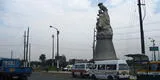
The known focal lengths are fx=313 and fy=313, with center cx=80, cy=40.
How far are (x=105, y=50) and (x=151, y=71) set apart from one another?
1018 inches

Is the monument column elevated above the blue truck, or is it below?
above

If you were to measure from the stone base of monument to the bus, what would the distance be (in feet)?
81.8

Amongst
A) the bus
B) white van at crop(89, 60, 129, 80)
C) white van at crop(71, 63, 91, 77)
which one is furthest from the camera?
white van at crop(71, 63, 91, 77)

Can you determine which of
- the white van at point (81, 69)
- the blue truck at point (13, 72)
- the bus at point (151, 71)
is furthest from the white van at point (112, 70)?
the blue truck at point (13, 72)

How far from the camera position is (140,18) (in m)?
36.9

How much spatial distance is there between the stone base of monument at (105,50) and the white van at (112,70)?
14282 mm

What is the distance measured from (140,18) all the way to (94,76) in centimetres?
878

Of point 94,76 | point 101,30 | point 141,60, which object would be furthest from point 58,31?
point 141,60

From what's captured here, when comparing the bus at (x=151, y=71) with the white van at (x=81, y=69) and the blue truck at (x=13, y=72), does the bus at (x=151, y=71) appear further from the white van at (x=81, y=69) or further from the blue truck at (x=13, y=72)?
the white van at (x=81, y=69)

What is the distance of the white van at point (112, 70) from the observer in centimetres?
3191

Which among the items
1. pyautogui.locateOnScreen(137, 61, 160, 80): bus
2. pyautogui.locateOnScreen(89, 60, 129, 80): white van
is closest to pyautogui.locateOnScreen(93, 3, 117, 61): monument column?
pyautogui.locateOnScreen(89, 60, 129, 80): white van

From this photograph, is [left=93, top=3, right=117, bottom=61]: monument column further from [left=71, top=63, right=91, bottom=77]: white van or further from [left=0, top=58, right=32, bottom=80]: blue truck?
[left=0, top=58, right=32, bottom=80]: blue truck

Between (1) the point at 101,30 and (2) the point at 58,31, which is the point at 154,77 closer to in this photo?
(1) the point at 101,30

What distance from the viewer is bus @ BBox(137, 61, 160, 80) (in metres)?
25.1
